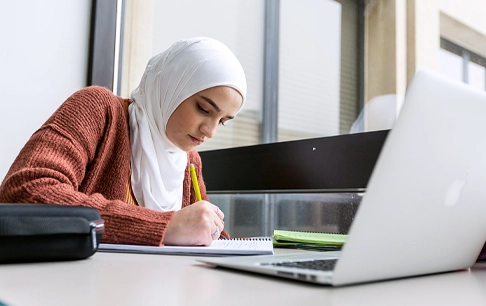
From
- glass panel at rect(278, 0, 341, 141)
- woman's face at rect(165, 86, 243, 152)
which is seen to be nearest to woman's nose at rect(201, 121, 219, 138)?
woman's face at rect(165, 86, 243, 152)

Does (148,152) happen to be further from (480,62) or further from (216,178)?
(480,62)

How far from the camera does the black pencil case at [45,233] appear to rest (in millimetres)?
566

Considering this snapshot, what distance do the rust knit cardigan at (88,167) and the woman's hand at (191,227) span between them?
24 millimetres

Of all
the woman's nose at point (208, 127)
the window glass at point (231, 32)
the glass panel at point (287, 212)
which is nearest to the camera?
the woman's nose at point (208, 127)

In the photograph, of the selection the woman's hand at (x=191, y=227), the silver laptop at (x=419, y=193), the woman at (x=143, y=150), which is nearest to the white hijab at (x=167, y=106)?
the woman at (x=143, y=150)

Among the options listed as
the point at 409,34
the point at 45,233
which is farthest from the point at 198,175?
the point at 45,233

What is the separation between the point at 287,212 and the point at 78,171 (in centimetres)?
81

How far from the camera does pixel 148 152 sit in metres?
1.25

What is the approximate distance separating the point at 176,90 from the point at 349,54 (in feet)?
1.67

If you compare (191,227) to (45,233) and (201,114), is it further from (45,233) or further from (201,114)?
(201,114)

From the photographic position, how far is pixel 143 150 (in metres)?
1.25

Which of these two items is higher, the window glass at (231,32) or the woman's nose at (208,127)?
the window glass at (231,32)

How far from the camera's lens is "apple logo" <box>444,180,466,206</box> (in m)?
0.47

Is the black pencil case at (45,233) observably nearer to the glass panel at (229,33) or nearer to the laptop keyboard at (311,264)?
the laptop keyboard at (311,264)
